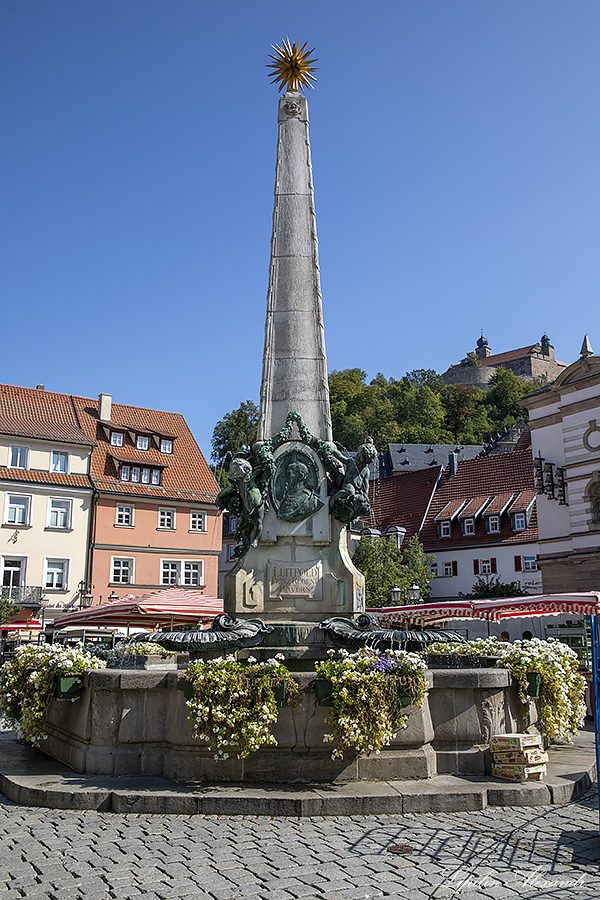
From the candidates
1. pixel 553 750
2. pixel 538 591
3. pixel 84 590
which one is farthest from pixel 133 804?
pixel 538 591

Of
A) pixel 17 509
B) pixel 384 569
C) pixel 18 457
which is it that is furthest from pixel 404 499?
pixel 17 509

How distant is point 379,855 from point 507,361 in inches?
5921

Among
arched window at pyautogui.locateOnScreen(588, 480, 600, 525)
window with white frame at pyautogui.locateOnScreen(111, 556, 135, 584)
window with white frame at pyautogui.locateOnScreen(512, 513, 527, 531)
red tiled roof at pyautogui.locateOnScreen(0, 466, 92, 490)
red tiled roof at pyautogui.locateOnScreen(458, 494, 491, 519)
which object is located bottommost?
window with white frame at pyautogui.locateOnScreen(111, 556, 135, 584)

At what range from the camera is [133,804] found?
6.80 metres

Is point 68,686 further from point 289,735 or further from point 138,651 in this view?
point 138,651

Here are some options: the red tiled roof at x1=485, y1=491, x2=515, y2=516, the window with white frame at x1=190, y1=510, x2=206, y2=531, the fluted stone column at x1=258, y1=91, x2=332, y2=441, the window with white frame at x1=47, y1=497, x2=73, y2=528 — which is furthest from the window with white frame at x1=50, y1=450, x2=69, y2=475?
the fluted stone column at x1=258, y1=91, x2=332, y2=441

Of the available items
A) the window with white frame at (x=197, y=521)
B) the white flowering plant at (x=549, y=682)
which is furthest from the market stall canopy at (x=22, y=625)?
the white flowering plant at (x=549, y=682)

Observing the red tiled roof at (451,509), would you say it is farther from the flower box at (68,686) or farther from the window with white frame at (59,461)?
the flower box at (68,686)

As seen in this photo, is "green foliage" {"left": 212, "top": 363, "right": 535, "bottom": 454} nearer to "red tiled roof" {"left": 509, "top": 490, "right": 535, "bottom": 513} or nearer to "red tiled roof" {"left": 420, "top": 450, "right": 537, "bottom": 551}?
"red tiled roof" {"left": 420, "top": 450, "right": 537, "bottom": 551}

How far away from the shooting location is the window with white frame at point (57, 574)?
37000mm

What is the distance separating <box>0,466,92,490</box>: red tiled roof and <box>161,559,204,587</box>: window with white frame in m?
5.66

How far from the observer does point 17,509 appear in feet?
121

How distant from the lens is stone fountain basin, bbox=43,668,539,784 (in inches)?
292

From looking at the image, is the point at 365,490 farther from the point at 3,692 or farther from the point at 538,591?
the point at 538,591
